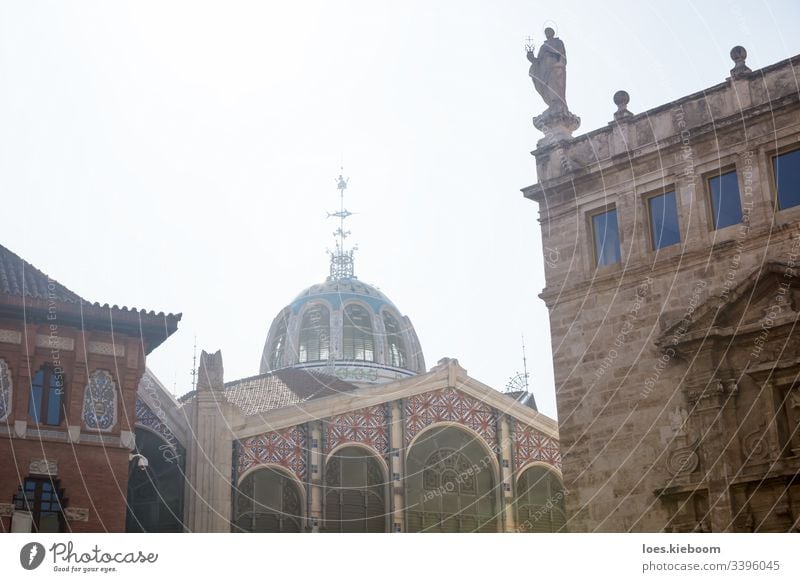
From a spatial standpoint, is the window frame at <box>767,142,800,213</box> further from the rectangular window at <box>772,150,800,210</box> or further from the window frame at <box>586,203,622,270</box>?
the window frame at <box>586,203,622,270</box>

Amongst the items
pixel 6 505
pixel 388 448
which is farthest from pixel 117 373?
pixel 388 448

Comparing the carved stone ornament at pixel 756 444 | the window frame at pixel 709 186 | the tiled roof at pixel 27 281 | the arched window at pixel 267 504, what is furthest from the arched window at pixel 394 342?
the carved stone ornament at pixel 756 444

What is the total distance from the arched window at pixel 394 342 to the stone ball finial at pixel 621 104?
25.4 metres

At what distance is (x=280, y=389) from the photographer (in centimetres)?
4300

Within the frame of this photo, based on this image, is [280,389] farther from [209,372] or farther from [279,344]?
[279,344]

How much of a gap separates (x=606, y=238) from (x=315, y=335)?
25575 millimetres

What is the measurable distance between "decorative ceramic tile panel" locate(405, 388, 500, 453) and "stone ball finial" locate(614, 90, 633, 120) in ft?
51.7

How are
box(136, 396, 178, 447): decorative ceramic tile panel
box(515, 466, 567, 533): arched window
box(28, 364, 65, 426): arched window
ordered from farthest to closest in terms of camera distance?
1. box(515, 466, 567, 533): arched window
2. box(136, 396, 178, 447): decorative ceramic tile panel
3. box(28, 364, 65, 426): arched window

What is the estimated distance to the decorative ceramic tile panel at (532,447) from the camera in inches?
1670

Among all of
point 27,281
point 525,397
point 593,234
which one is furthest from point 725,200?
point 525,397

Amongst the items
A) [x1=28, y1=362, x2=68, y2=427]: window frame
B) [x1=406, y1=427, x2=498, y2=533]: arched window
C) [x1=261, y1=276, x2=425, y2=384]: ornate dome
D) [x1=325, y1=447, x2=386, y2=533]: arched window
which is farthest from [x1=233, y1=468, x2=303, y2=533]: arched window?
[x1=261, y1=276, x2=425, y2=384]: ornate dome

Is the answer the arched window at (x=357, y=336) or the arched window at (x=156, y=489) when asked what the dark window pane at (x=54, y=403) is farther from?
the arched window at (x=357, y=336)

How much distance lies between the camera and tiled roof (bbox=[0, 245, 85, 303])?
29.2 m
